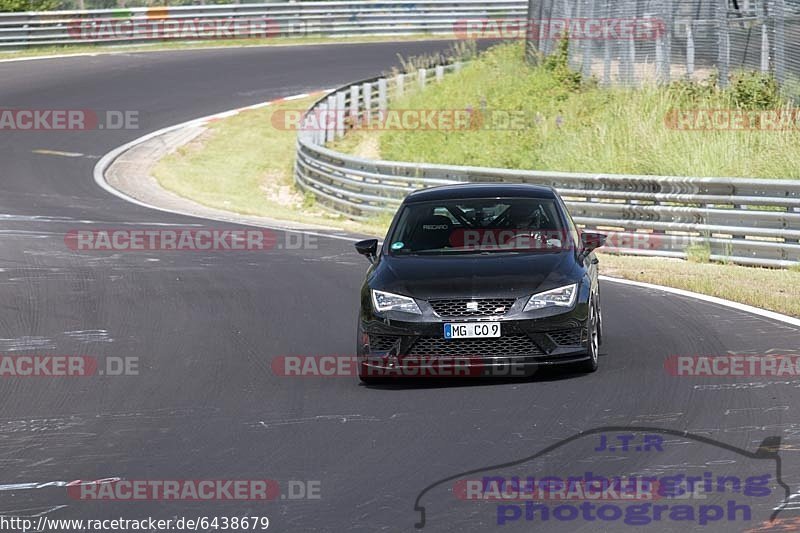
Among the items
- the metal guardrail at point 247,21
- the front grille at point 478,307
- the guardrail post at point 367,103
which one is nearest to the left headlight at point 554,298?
the front grille at point 478,307

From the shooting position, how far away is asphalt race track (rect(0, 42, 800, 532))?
22.3 feet

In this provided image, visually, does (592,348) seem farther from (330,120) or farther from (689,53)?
(330,120)

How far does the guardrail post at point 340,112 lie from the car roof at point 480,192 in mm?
21675

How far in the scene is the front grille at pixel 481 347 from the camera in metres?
9.46

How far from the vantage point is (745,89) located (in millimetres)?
24109

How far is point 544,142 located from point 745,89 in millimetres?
4570

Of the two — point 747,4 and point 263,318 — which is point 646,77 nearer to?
point 747,4

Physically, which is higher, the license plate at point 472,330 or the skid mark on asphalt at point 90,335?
the license plate at point 472,330

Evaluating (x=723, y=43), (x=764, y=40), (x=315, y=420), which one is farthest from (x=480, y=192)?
(x=723, y=43)

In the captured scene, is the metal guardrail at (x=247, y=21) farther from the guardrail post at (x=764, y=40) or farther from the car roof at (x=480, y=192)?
the car roof at (x=480, y=192)

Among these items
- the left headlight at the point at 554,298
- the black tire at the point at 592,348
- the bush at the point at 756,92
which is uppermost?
the left headlight at the point at 554,298

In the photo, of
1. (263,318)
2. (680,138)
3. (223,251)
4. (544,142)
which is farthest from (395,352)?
(544,142)

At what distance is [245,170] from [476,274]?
23557 millimetres

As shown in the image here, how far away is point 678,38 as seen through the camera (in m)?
26.0
